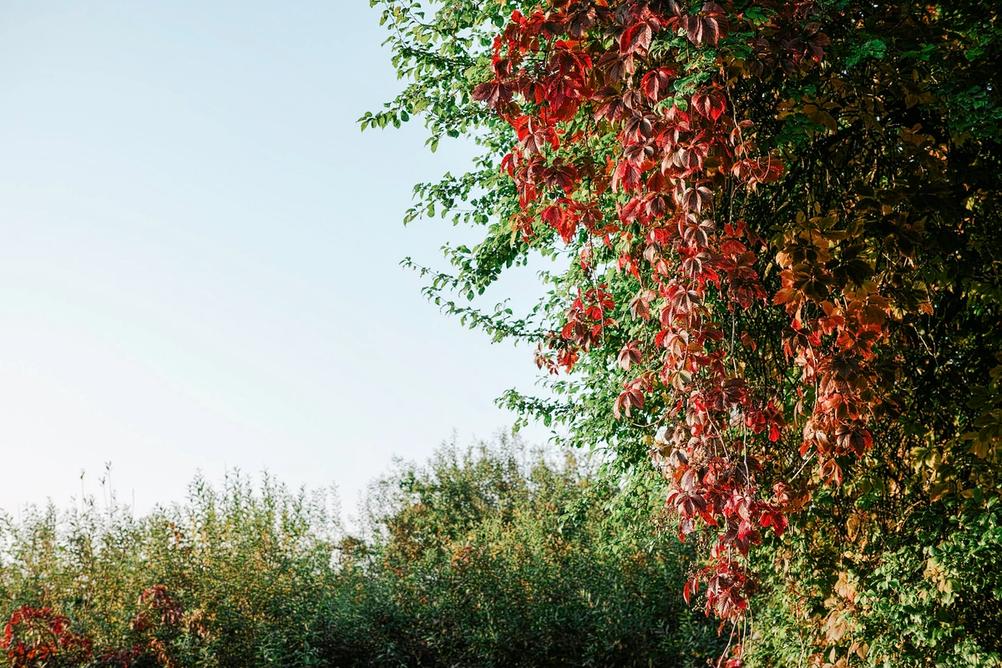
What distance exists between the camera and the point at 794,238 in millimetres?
2439

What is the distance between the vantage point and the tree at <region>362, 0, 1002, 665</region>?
7.03 ft

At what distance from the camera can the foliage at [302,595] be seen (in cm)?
548

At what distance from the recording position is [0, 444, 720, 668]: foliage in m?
5.48

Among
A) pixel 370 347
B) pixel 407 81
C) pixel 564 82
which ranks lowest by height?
pixel 564 82

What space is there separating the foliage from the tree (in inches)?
82.8

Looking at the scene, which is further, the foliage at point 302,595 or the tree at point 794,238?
the foliage at point 302,595

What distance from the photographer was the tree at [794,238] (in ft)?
7.03

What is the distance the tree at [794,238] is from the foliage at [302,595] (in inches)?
82.8

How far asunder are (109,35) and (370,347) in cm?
406

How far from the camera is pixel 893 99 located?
2701 mm

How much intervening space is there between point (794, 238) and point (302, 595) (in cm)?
473

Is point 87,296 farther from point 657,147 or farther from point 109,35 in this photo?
point 657,147

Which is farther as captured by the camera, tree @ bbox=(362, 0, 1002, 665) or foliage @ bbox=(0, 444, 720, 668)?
foliage @ bbox=(0, 444, 720, 668)

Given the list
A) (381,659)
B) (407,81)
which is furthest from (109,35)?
(381,659)
